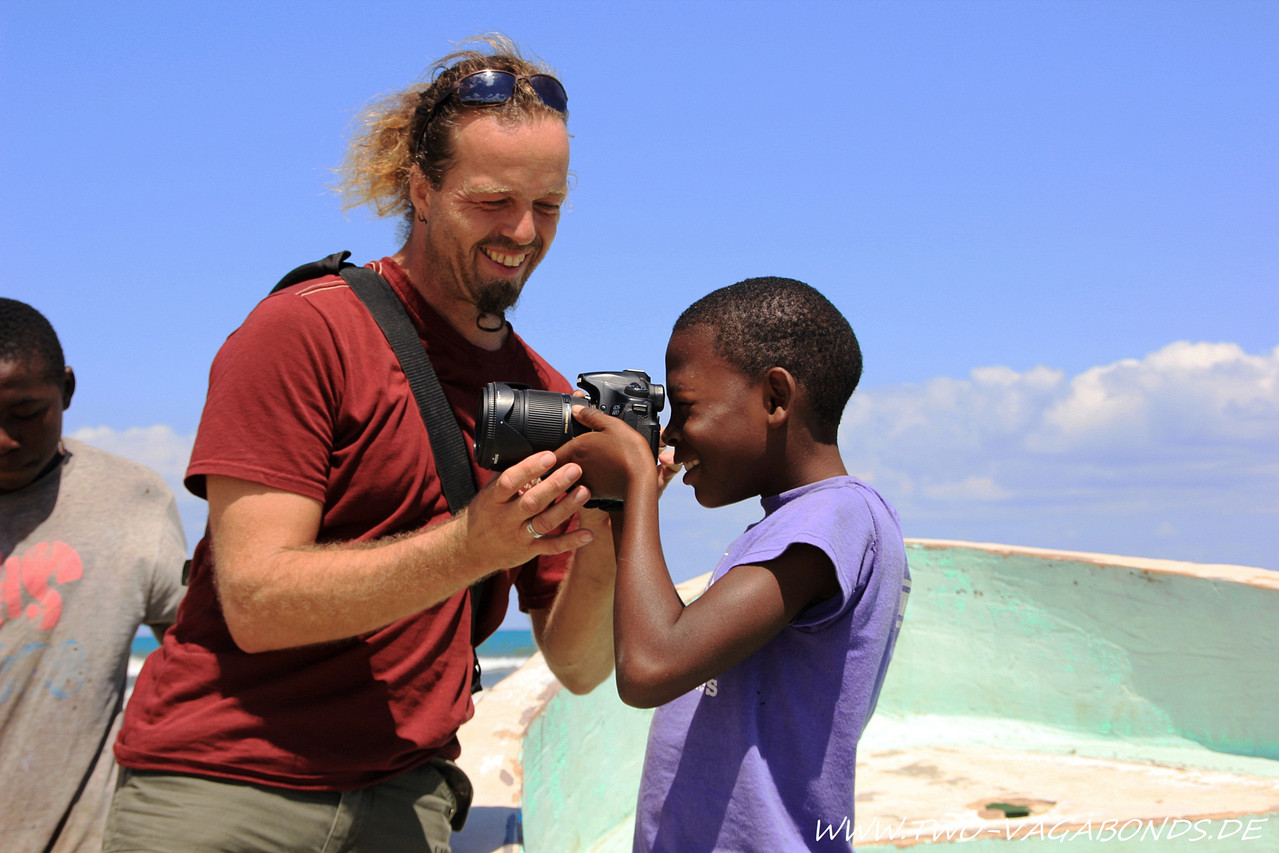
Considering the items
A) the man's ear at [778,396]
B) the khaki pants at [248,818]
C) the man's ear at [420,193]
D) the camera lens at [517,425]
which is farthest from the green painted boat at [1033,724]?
the man's ear at [420,193]

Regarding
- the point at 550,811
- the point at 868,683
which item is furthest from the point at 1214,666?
the point at 868,683

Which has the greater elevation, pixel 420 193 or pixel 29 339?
pixel 420 193

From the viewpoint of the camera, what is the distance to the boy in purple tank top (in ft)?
5.70

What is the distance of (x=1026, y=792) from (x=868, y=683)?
3339 millimetres

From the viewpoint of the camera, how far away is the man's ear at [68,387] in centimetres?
303

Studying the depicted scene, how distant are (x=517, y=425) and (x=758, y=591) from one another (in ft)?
1.96

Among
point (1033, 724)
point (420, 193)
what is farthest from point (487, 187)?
point (1033, 724)

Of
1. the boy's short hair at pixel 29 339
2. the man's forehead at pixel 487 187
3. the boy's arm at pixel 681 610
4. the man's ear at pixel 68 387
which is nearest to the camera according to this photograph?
the boy's arm at pixel 681 610

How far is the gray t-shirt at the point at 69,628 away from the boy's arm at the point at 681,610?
5.70 ft

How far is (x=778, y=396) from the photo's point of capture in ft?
6.66

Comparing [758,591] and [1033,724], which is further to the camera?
[1033,724]

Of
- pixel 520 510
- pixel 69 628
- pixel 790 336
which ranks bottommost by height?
pixel 69 628

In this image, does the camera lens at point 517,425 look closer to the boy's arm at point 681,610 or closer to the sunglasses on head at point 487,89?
the boy's arm at point 681,610

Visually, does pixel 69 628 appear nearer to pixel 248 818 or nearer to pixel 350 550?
pixel 248 818
